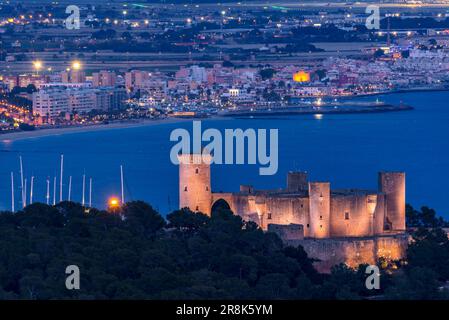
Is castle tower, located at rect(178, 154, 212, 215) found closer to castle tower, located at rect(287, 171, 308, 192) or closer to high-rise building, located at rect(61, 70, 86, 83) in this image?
castle tower, located at rect(287, 171, 308, 192)

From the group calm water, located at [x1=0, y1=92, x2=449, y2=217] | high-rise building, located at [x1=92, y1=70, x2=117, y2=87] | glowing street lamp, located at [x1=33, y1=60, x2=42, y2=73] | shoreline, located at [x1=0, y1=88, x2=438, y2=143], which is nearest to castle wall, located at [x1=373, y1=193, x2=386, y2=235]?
calm water, located at [x1=0, y1=92, x2=449, y2=217]

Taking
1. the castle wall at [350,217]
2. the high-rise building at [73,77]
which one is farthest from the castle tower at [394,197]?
the high-rise building at [73,77]

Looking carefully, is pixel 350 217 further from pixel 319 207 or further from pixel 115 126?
pixel 115 126

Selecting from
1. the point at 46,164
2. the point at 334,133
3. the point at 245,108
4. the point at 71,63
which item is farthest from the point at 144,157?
the point at 71,63

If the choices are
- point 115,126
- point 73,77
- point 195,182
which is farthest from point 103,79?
point 195,182

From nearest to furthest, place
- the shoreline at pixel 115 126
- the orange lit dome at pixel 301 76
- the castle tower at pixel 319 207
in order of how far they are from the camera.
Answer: the castle tower at pixel 319 207, the shoreline at pixel 115 126, the orange lit dome at pixel 301 76

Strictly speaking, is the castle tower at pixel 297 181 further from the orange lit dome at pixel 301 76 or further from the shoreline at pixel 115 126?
the orange lit dome at pixel 301 76

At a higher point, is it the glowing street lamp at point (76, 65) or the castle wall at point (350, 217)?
the glowing street lamp at point (76, 65)
